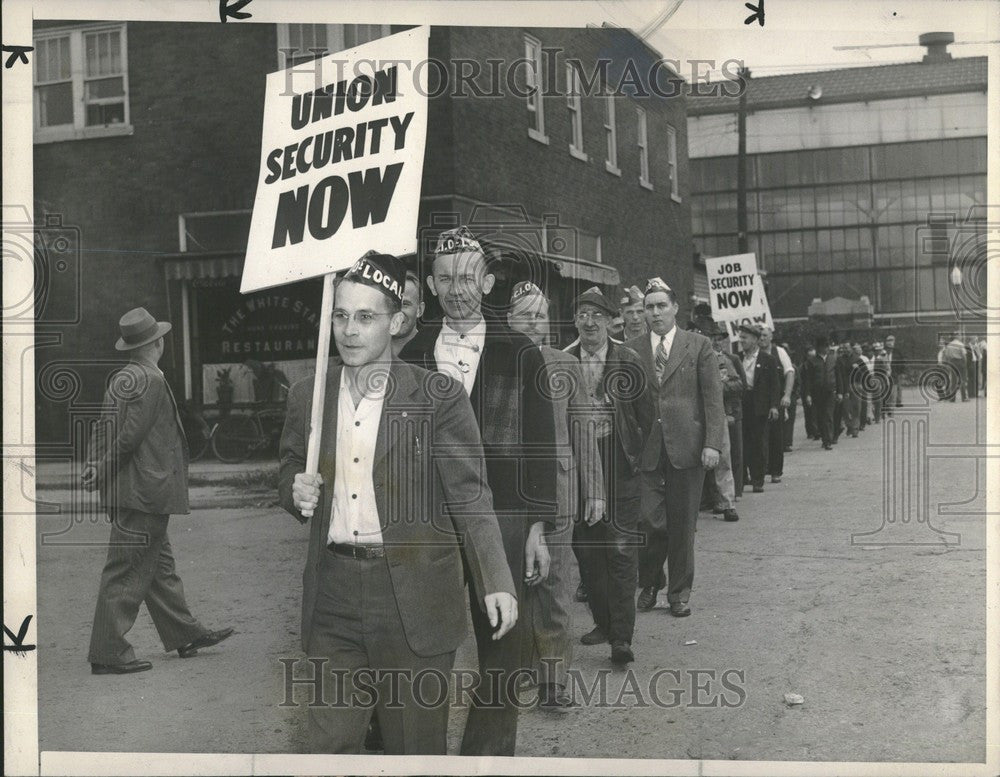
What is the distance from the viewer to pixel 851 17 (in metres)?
4.59

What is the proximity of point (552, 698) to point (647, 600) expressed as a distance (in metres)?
0.73

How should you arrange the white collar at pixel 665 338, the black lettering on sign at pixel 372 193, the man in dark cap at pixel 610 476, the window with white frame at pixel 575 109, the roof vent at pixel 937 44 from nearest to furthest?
1. the black lettering on sign at pixel 372 193
2. the roof vent at pixel 937 44
3. the window with white frame at pixel 575 109
4. the man in dark cap at pixel 610 476
5. the white collar at pixel 665 338

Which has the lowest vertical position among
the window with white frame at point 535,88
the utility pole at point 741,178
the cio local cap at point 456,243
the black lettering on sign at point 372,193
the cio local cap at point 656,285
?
the cio local cap at point 656,285

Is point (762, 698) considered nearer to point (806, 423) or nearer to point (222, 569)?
point (806, 423)

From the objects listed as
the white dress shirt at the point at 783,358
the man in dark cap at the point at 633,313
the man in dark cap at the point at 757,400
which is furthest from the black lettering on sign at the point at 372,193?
the white dress shirt at the point at 783,358

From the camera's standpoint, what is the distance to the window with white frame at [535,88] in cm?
466

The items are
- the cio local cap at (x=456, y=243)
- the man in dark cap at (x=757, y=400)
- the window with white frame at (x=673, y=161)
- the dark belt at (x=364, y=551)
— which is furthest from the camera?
the man in dark cap at (x=757, y=400)

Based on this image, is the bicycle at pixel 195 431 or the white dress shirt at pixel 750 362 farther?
the white dress shirt at pixel 750 362

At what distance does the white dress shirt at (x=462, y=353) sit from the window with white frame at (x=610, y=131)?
1280mm

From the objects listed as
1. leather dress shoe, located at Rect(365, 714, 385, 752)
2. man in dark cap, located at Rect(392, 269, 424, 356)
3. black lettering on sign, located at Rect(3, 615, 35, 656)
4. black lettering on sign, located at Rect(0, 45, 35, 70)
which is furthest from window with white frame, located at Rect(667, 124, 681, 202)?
black lettering on sign, located at Rect(3, 615, 35, 656)

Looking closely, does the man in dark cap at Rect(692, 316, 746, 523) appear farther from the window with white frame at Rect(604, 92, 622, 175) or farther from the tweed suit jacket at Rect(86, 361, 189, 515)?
the tweed suit jacket at Rect(86, 361, 189, 515)

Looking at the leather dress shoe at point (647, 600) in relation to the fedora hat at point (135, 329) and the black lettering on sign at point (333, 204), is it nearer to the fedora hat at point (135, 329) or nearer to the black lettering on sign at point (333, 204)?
the black lettering on sign at point (333, 204)

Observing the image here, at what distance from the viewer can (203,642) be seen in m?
4.89

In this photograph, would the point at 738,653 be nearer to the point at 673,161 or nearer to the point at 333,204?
the point at 673,161
